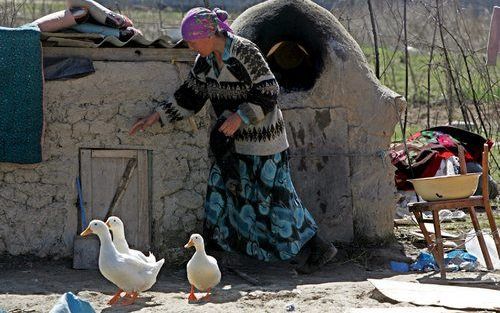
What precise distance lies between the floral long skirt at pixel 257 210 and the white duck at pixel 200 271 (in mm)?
939

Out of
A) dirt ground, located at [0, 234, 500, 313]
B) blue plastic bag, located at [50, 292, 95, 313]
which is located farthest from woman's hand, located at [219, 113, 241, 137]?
blue plastic bag, located at [50, 292, 95, 313]

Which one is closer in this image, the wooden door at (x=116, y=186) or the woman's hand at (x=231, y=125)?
the woman's hand at (x=231, y=125)

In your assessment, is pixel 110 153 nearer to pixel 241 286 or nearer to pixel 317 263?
pixel 241 286

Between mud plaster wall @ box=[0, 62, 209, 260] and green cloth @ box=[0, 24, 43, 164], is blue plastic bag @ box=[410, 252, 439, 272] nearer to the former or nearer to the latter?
mud plaster wall @ box=[0, 62, 209, 260]

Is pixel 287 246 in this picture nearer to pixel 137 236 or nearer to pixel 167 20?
pixel 137 236

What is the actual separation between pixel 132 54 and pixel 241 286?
71.7 inches

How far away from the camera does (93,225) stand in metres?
6.08

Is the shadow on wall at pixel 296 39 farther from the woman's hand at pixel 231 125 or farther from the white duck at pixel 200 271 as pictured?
the white duck at pixel 200 271

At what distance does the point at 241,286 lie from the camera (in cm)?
680

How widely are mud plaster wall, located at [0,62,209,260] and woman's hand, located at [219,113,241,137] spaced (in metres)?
0.80

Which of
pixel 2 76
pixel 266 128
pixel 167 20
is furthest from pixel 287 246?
pixel 167 20

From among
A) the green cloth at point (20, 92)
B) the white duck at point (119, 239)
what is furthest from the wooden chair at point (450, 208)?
the green cloth at point (20, 92)

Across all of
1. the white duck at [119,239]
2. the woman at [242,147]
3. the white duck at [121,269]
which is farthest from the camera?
the woman at [242,147]

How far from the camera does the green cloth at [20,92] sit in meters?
6.95
